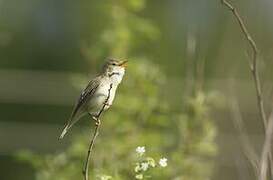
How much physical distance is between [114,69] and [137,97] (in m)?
1.69

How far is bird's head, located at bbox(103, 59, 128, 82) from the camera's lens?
7.53 meters

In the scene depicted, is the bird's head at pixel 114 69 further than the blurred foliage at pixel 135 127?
No

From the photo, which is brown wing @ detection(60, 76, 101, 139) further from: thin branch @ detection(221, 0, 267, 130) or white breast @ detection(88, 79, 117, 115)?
thin branch @ detection(221, 0, 267, 130)

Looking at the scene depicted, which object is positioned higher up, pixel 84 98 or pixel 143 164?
pixel 84 98

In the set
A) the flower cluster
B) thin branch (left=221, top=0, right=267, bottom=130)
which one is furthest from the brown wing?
thin branch (left=221, top=0, right=267, bottom=130)

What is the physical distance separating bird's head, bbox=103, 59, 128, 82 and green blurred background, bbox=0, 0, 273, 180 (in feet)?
1.53

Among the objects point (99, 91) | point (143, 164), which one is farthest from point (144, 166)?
point (99, 91)

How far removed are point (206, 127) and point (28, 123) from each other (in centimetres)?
911

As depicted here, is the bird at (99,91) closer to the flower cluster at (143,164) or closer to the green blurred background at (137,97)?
the green blurred background at (137,97)

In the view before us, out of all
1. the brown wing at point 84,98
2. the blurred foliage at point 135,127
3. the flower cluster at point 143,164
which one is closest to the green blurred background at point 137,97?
the blurred foliage at point 135,127

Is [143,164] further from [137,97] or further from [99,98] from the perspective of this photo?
[137,97]

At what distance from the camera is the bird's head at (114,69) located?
7.53 meters

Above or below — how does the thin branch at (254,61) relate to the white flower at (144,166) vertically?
above

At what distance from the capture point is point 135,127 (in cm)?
923
